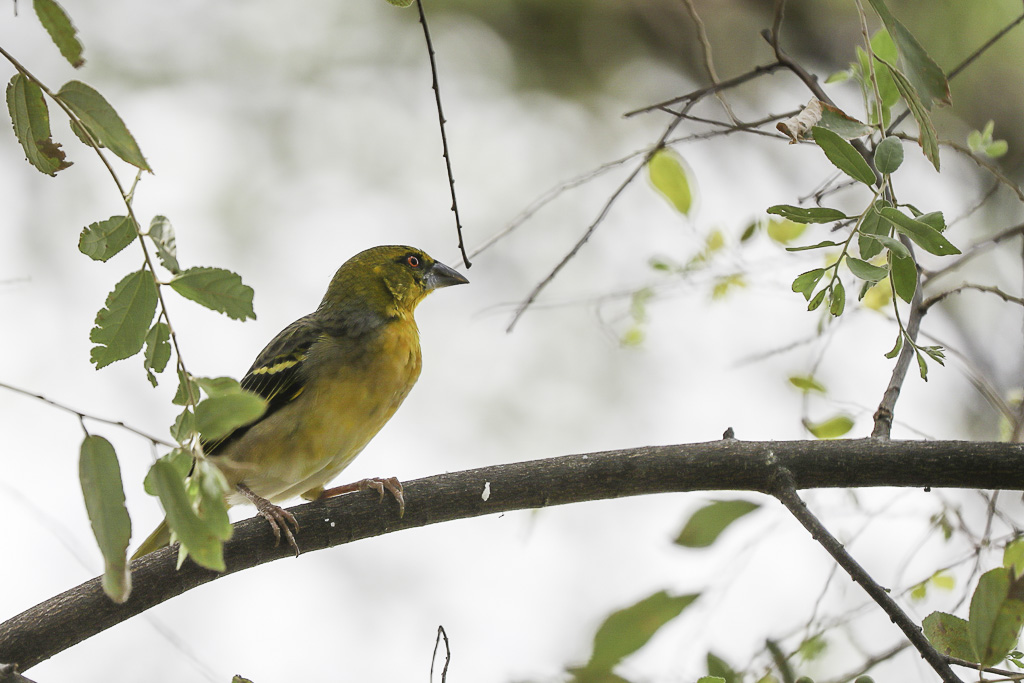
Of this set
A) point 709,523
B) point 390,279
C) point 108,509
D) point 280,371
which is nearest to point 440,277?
point 390,279

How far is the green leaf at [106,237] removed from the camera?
5.19 feet

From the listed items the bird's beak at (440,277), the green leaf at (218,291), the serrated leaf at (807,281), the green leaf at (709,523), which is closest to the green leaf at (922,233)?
the serrated leaf at (807,281)

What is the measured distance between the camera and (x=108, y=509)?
130cm

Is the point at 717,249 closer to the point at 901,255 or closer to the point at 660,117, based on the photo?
the point at 901,255

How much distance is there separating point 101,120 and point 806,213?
1.19 metres

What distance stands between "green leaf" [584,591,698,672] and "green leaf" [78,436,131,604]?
3.55ft

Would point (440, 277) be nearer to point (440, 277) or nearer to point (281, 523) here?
point (440, 277)

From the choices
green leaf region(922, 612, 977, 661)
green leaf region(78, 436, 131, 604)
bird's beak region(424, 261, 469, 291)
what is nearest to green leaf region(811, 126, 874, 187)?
green leaf region(922, 612, 977, 661)

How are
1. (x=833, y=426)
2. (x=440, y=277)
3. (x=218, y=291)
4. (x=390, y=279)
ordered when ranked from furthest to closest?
1. (x=440, y=277)
2. (x=390, y=279)
3. (x=833, y=426)
4. (x=218, y=291)

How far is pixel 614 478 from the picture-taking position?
2193 mm

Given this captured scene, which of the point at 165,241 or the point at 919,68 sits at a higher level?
the point at 919,68

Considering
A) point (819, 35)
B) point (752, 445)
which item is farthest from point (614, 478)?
point (819, 35)

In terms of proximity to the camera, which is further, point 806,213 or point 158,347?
point 806,213

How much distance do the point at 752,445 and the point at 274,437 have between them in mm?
1493
